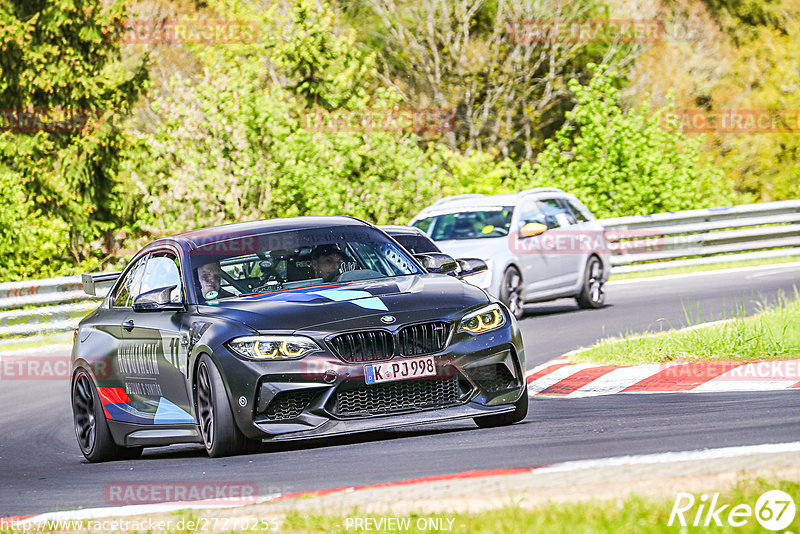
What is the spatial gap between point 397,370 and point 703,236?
19437 millimetres

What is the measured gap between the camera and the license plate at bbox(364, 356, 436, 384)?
831cm

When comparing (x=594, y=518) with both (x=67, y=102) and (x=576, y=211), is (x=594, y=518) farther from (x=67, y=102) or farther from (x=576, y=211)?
(x=67, y=102)

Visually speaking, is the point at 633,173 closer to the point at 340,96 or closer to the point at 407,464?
the point at 340,96

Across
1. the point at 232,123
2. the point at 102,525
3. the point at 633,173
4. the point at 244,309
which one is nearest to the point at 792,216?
the point at 633,173

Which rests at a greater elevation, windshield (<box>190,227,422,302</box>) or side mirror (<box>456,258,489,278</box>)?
windshield (<box>190,227,422,302</box>)

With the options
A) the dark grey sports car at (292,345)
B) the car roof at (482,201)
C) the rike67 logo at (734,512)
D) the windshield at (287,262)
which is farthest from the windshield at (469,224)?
the rike67 logo at (734,512)

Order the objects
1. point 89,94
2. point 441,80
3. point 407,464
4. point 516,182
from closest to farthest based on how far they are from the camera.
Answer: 1. point 407,464
2. point 516,182
3. point 89,94
4. point 441,80

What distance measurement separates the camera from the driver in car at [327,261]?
9461 mm

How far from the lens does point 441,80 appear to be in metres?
49.5

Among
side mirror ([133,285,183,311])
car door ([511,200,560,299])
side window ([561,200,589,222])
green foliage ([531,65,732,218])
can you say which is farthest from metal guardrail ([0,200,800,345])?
side mirror ([133,285,183,311])

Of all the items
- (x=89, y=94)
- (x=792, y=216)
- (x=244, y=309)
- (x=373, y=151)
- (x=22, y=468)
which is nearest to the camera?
(x=244, y=309)

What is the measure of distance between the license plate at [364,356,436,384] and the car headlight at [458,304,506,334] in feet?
1.16

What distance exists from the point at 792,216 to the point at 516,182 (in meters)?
8.40

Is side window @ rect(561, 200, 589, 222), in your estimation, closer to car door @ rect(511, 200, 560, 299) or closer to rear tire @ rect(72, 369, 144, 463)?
car door @ rect(511, 200, 560, 299)
